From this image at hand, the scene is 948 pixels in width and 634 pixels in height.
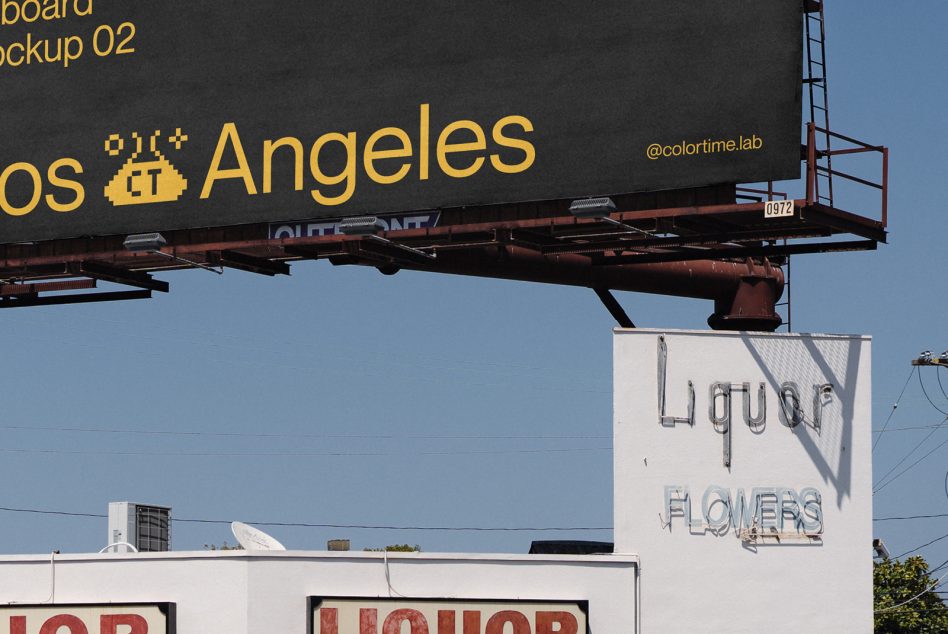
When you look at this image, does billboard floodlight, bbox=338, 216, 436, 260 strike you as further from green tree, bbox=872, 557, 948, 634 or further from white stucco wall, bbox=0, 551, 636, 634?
green tree, bbox=872, 557, 948, 634

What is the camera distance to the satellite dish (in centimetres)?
2827

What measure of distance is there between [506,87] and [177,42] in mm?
6316

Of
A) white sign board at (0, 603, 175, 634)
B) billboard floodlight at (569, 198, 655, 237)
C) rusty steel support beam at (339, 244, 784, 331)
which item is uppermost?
billboard floodlight at (569, 198, 655, 237)

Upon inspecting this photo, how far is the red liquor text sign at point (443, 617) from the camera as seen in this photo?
26938 mm

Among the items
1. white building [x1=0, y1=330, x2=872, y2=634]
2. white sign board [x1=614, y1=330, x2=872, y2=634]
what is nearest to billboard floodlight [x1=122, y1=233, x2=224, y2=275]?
white building [x1=0, y1=330, x2=872, y2=634]

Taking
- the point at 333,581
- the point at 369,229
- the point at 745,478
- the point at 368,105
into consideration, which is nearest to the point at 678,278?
the point at 745,478

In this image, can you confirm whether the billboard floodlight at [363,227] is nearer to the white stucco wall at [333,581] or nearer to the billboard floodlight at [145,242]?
the billboard floodlight at [145,242]

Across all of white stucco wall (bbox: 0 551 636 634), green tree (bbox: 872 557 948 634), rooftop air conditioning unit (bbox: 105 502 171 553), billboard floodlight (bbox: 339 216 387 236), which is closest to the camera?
white stucco wall (bbox: 0 551 636 634)

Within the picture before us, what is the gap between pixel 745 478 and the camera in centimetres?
2794

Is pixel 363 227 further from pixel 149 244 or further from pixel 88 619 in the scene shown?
pixel 88 619

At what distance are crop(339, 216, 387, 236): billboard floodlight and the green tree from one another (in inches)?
1726

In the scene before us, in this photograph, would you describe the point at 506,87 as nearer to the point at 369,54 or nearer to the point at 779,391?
the point at 369,54

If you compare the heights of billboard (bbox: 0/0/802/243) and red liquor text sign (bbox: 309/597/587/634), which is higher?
billboard (bbox: 0/0/802/243)

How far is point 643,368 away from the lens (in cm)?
2817
